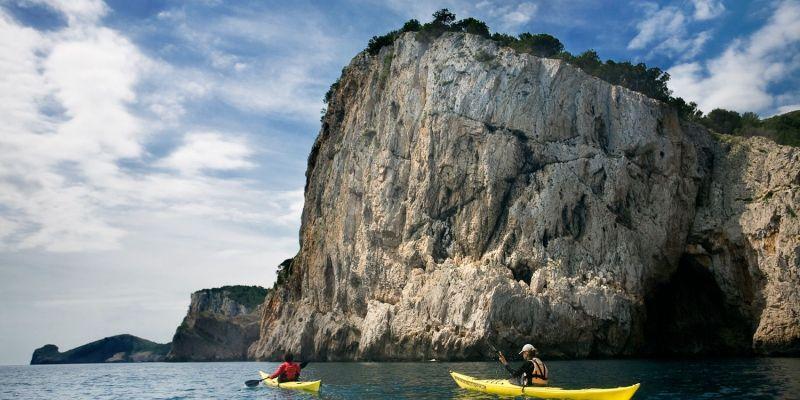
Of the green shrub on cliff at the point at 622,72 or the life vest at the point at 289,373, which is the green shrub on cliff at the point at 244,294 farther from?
the life vest at the point at 289,373

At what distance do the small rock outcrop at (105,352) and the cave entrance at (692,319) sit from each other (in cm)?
13004

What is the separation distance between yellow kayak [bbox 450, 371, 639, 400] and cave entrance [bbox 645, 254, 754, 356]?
2812cm

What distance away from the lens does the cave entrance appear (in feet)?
149

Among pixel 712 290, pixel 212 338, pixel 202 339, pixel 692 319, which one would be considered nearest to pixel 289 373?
pixel 712 290

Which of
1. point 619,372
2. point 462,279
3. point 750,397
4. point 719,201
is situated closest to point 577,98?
point 719,201

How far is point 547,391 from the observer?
18.9 meters

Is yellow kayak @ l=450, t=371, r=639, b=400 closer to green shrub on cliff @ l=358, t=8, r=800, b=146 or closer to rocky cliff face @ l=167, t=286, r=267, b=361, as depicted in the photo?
green shrub on cliff @ l=358, t=8, r=800, b=146

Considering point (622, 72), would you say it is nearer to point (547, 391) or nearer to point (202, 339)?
→ point (547, 391)

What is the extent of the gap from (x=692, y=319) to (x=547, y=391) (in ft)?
115

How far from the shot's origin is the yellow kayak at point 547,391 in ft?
56.7

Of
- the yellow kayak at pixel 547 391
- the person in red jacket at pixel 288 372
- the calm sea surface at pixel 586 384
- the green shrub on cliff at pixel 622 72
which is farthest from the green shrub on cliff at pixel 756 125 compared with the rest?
the person in red jacket at pixel 288 372

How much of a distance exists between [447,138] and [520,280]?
13.7 meters

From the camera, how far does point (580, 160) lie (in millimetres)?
47469

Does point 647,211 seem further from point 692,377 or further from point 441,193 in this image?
point 692,377
